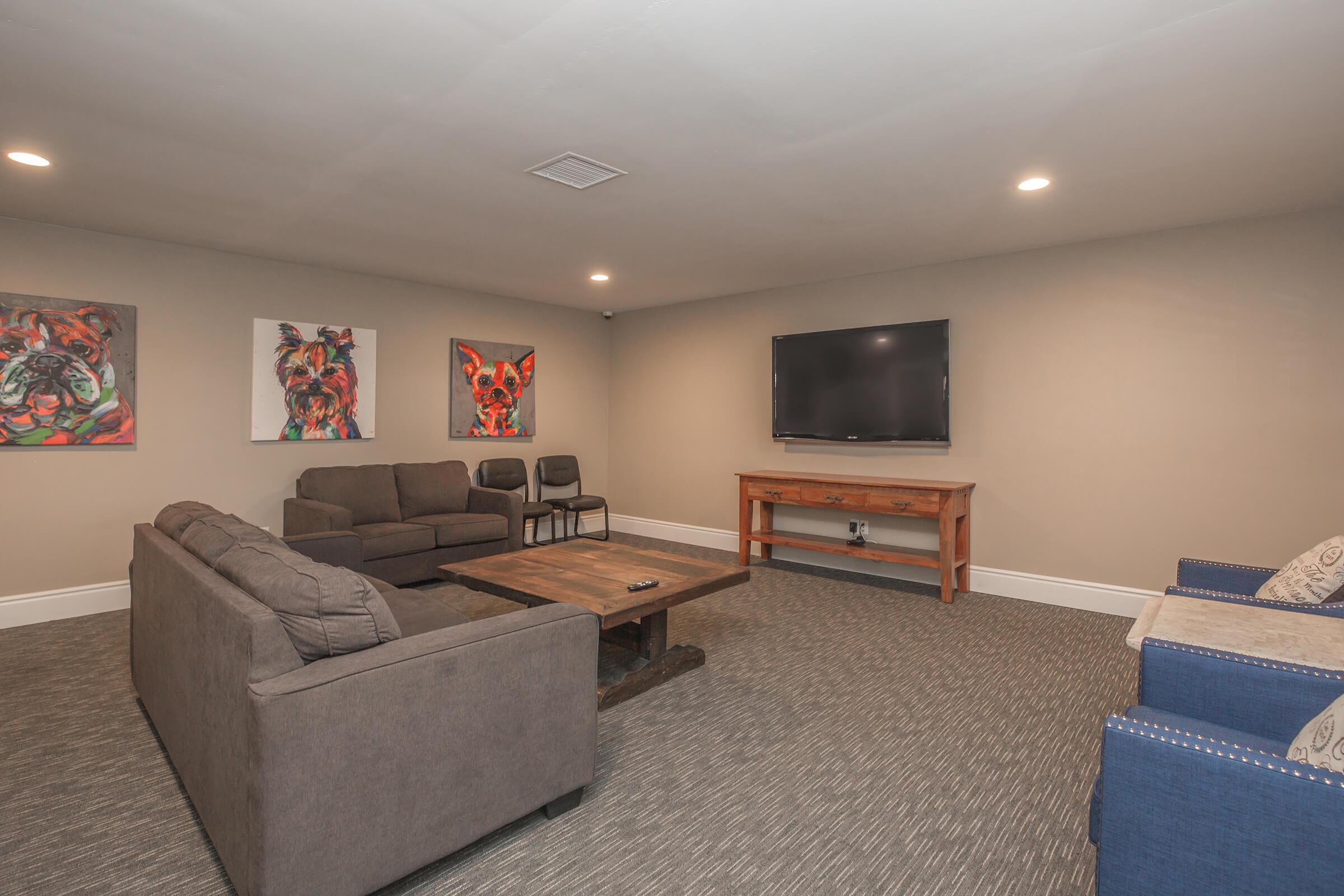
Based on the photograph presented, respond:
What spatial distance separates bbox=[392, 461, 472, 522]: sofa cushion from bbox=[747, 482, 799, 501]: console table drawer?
2.39 metres

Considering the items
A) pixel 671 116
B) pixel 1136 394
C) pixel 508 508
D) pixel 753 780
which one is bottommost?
pixel 753 780

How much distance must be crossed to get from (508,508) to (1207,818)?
4.72 m

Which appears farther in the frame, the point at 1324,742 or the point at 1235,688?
the point at 1235,688

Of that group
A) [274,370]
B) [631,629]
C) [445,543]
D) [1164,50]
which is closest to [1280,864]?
[1164,50]

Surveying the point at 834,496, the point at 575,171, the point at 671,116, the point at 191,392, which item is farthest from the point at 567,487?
the point at 671,116

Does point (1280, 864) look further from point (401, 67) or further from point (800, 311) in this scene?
point (800, 311)

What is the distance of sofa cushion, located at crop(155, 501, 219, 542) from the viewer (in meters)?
2.48

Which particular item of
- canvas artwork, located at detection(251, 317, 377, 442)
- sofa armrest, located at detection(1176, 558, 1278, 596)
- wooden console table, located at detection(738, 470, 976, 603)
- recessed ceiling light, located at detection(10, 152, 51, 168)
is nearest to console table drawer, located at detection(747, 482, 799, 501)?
wooden console table, located at detection(738, 470, 976, 603)

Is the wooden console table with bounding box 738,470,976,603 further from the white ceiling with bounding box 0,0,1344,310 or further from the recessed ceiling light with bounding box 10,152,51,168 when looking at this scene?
the recessed ceiling light with bounding box 10,152,51,168

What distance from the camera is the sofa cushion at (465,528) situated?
16.2ft

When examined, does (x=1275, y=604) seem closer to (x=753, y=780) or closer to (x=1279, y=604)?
(x=1279, y=604)

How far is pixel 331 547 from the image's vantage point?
4004 millimetres

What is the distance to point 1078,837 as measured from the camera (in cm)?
201

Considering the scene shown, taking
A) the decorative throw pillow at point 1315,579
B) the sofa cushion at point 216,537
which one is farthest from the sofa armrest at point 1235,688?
the sofa cushion at point 216,537
